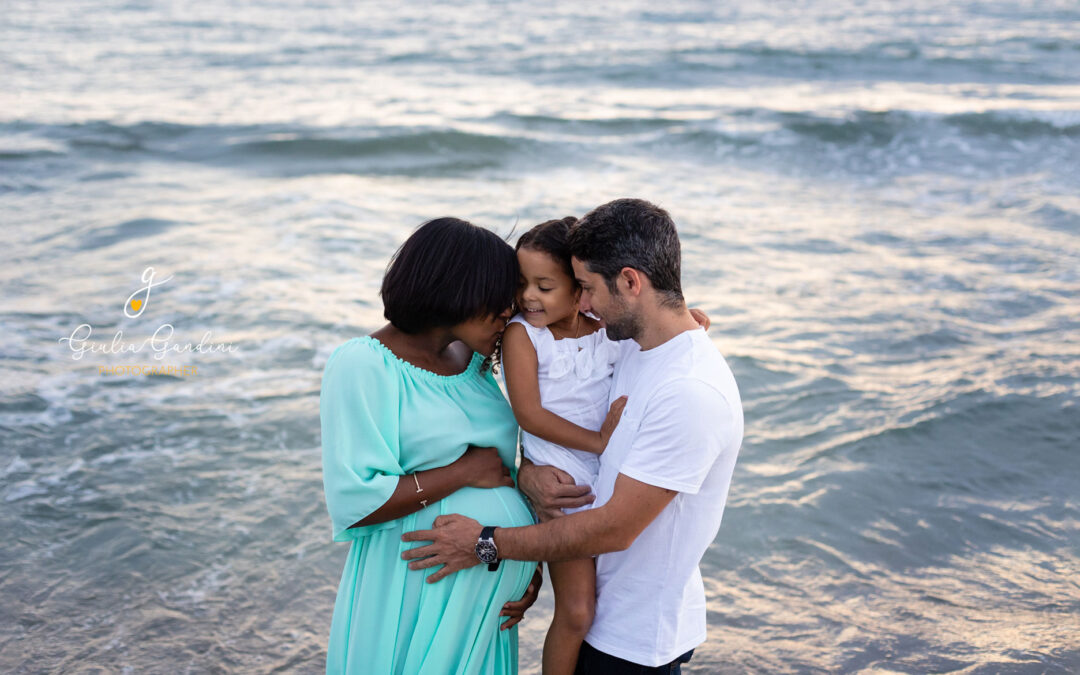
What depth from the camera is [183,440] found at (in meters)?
6.30

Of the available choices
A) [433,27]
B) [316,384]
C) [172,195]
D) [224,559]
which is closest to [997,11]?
[433,27]

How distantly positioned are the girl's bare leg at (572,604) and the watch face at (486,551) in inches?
7.8

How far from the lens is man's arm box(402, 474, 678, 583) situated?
2318mm

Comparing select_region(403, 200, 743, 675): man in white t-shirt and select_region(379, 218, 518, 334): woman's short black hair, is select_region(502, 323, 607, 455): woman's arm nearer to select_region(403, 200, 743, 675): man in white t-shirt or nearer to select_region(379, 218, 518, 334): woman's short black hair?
select_region(403, 200, 743, 675): man in white t-shirt

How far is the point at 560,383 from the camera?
281 cm

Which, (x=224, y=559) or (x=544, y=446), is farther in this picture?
(x=224, y=559)

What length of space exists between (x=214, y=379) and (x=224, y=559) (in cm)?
254

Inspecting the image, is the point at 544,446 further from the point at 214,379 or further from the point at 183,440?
the point at 214,379

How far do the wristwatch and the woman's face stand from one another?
0.54m

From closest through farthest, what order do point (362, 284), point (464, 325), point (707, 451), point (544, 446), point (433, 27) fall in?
point (707, 451) → point (464, 325) → point (544, 446) → point (362, 284) → point (433, 27)

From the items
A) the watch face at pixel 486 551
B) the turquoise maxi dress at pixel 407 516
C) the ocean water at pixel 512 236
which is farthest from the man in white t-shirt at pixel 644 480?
the ocean water at pixel 512 236

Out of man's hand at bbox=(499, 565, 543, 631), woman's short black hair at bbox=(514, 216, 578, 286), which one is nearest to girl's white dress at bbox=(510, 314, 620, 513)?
woman's short black hair at bbox=(514, 216, 578, 286)

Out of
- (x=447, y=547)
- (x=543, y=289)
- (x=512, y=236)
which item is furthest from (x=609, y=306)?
(x=512, y=236)

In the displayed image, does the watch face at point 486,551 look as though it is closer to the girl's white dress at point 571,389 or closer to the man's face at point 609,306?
the girl's white dress at point 571,389
